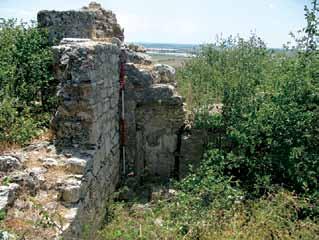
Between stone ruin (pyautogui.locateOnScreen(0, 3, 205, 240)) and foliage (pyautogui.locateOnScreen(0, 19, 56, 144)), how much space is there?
1.09 ft

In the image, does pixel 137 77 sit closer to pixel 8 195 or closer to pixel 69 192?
pixel 69 192

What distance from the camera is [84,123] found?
5.79 metres

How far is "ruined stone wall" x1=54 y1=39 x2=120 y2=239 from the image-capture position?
5.13 metres

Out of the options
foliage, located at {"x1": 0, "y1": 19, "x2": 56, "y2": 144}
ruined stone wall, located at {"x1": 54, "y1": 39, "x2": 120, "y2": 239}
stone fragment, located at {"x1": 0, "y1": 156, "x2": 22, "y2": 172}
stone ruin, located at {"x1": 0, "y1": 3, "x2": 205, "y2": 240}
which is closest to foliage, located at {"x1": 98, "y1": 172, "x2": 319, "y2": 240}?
ruined stone wall, located at {"x1": 54, "y1": 39, "x2": 120, "y2": 239}

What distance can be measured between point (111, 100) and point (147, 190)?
6.59 feet

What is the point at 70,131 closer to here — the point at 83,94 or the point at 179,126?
the point at 83,94

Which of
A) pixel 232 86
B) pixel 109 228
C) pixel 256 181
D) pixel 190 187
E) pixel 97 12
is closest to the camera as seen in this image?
pixel 109 228

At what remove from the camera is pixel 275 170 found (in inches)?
289

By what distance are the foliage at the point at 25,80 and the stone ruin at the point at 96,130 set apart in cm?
33

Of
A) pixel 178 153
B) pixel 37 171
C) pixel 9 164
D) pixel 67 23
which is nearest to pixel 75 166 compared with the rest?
pixel 37 171

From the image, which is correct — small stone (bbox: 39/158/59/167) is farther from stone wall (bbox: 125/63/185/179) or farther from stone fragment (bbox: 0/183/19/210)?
stone wall (bbox: 125/63/185/179)

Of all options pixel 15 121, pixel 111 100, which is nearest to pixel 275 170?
pixel 111 100

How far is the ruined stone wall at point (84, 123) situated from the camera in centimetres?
513

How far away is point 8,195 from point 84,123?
178 centimetres
